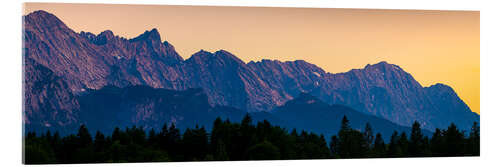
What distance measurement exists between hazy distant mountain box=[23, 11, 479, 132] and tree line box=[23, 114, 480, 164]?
1404mm

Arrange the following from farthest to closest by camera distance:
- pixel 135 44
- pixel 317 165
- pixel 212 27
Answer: pixel 135 44 < pixel 212 27 < pixel 317 165

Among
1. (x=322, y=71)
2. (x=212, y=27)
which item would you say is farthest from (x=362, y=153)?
(x=212, y=27)

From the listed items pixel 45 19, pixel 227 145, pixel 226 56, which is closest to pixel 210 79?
pixel 226 56

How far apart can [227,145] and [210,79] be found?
601 cm

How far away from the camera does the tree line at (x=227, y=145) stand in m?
29.5

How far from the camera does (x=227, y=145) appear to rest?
3050 centimetres

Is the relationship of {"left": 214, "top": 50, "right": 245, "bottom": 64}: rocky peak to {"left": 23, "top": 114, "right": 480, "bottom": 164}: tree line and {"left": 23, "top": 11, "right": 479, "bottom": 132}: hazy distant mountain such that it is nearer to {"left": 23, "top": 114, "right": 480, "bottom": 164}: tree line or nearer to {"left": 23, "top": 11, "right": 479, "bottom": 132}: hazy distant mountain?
{"left": 23, "top": 11, "right": 479, "bottom": 132}: hazy distant mountain

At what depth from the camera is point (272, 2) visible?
2433 centimetres

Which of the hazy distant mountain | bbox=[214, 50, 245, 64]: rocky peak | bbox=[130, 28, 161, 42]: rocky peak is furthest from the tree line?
bbox=[130, 28, 161, 42]: rocky peak

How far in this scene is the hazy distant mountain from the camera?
3155cm

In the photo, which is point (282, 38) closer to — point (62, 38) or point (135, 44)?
point (135, 44)

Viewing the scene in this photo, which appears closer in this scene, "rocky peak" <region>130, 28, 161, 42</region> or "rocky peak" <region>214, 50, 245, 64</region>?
"rocky peak" <region>130, 28, 161, 42</region>

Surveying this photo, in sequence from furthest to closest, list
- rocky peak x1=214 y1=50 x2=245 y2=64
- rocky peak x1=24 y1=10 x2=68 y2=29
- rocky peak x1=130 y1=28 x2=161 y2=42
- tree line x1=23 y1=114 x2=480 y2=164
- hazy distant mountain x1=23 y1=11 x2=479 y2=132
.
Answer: hazy distant mountain x1=23 y1=11 x2=479 y2=132
rocky peak x1=214 y1=50 x2=245 y2=64
rocky peak x1=130 y1=28 x2=161 y2=42
tree line x1=23 y1=114 x2=480 y2=164
rocky peak x1=24 y1=10 x2=68 y2=29
